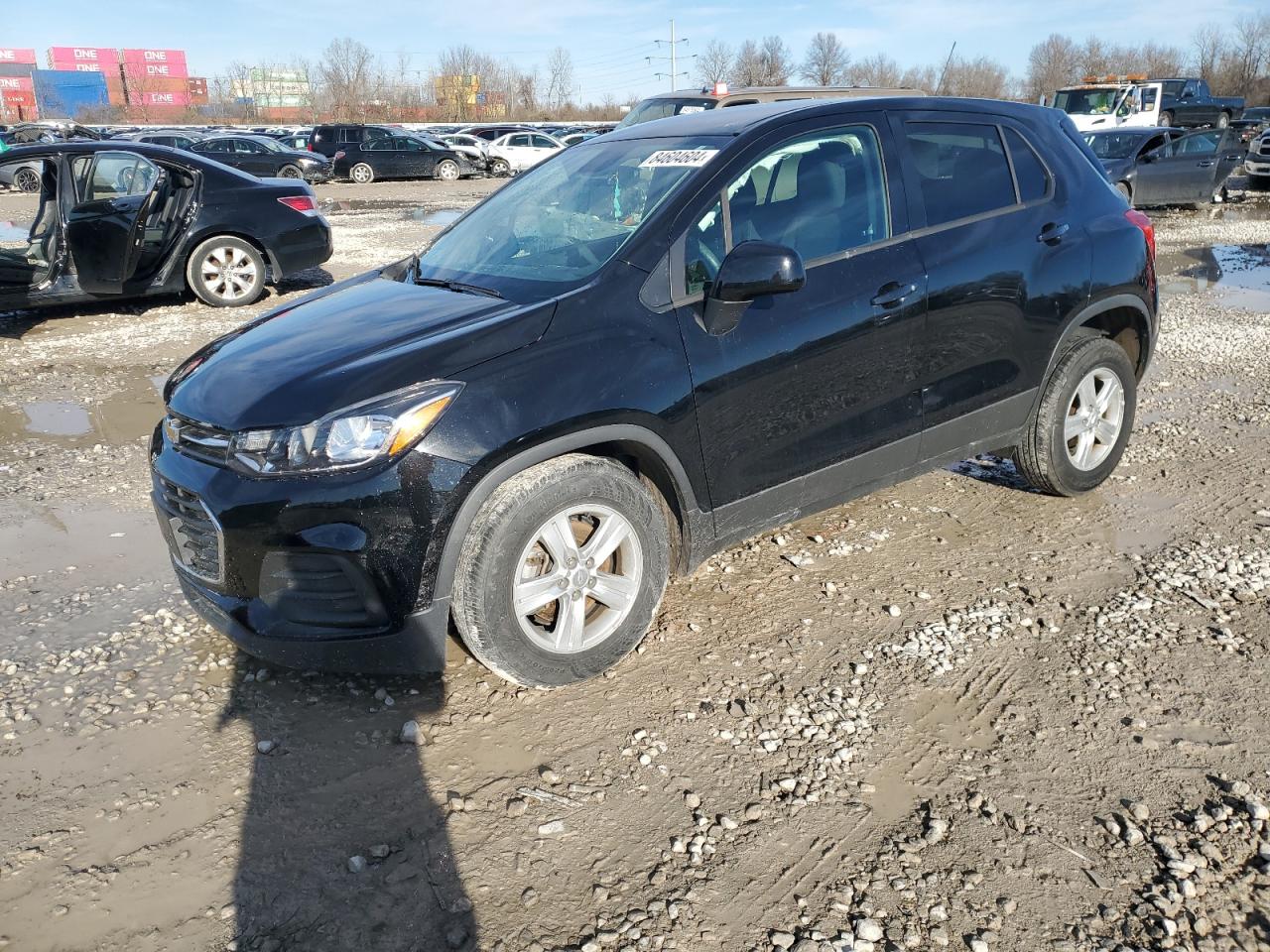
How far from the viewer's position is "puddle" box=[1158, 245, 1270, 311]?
31.9ft

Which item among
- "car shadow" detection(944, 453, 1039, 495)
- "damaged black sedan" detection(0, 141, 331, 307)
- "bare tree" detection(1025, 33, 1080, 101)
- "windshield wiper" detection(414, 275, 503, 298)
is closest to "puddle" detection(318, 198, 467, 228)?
"damaged black sedan" detection(0, 141, 331, 307)

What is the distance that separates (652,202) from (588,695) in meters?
1.75

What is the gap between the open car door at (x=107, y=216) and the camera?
834 centimetres

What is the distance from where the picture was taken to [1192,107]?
32.8 meters

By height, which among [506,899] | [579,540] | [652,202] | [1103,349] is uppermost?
[652,202]

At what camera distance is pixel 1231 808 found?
2.55 m

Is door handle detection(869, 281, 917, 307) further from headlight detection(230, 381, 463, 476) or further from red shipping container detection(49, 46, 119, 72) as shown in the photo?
red shipping container detection(49, 46, 119, 72)

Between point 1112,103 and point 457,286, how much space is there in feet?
90.6

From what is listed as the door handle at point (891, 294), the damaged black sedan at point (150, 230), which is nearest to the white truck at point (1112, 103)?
the damaged black sedan at point (150, 230)

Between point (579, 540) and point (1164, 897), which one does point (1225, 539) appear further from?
point (579, 540)

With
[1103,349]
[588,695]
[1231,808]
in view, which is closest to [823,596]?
[588,695]

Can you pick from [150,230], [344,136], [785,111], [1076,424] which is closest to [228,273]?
[150,230]

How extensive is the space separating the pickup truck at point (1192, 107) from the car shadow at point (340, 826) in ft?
121

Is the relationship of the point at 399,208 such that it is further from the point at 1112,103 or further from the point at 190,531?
the point at 1112,103
